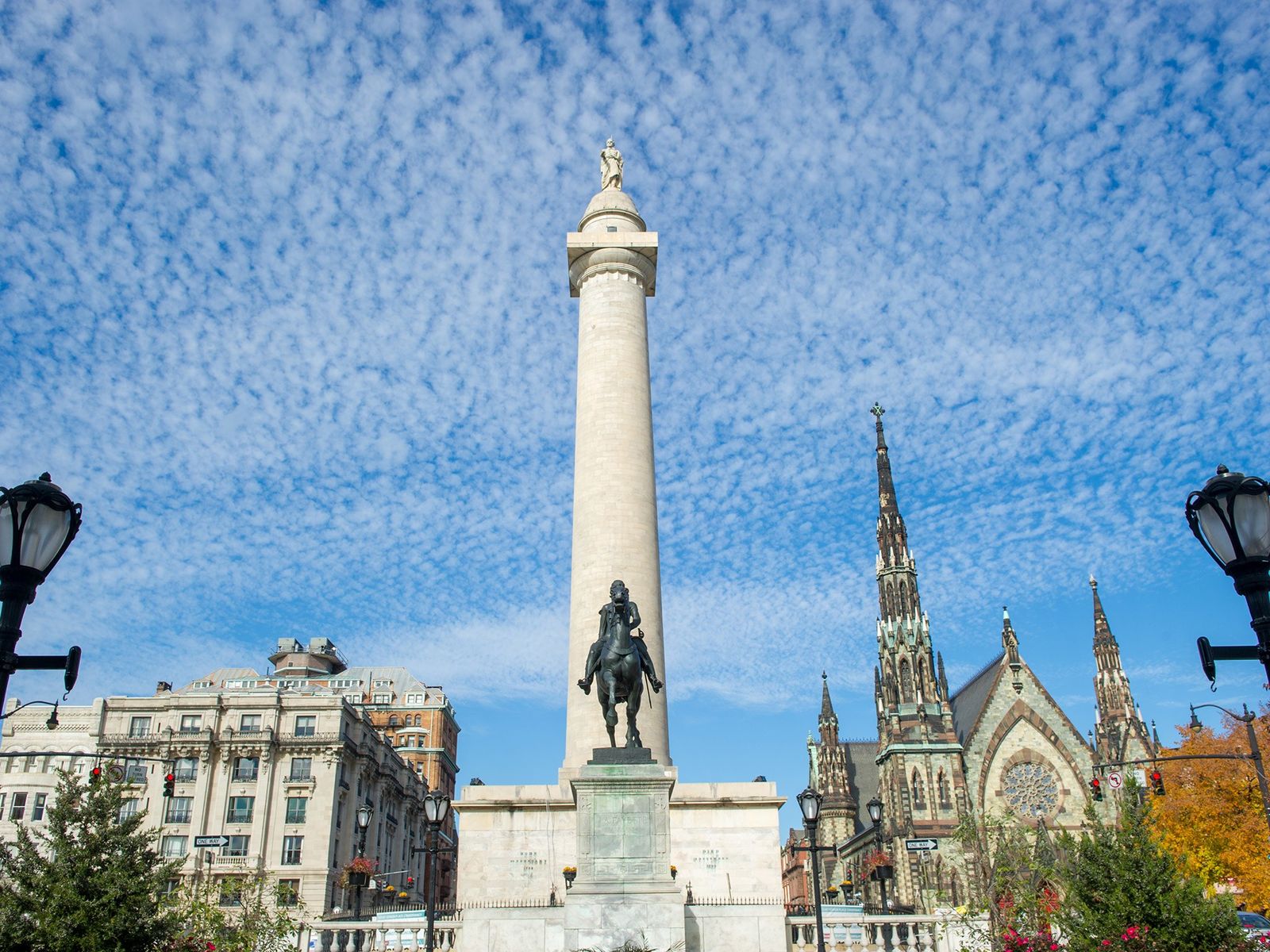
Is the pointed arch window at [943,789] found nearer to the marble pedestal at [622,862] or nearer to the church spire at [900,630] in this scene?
the church spire at [900,630]

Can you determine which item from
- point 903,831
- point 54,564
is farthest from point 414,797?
point 54,564

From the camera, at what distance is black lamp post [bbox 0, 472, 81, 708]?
27.8 feet

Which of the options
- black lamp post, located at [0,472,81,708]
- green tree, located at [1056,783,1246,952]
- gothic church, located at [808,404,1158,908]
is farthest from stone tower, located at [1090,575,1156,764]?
black lamp post, located at [0,472,81,708]

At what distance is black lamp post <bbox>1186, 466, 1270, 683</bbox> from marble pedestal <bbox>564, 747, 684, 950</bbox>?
10281mm

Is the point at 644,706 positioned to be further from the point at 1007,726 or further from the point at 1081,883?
the point at 1007,726

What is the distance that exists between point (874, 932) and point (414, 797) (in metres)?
71.1

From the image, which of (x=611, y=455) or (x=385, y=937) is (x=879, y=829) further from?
(x=385, y=937)

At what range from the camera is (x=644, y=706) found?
30.6 m

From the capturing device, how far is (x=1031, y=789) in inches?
3280

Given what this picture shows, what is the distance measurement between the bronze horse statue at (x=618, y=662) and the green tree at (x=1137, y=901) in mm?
8198

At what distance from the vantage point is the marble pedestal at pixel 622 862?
16.4 metres

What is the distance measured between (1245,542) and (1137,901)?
10.8 metres

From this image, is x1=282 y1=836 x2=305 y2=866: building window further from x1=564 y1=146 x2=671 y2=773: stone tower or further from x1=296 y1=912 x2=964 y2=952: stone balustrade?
x1=296 y1=912 x2=964 y2=952: stone balustrade

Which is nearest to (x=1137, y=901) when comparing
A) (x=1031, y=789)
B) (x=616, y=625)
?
(x=616, y=625)
